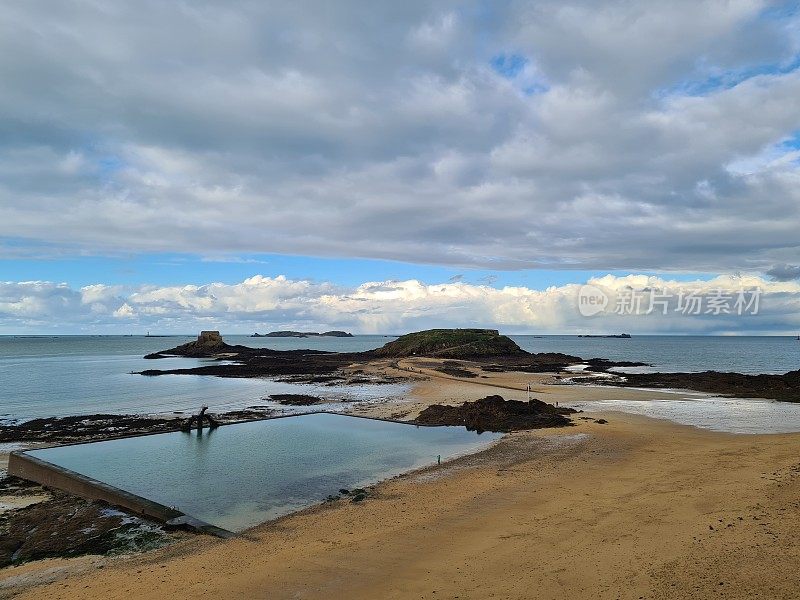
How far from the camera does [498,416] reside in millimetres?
24016

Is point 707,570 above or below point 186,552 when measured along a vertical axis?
above

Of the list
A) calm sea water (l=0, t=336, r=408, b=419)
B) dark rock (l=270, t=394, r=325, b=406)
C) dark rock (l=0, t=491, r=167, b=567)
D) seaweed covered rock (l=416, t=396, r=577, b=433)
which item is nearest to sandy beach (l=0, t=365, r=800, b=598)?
dark rock (l=0, t=491, r=167, b=567)

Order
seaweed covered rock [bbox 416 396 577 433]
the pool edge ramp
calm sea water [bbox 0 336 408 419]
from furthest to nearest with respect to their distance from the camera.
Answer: calm sea water [bbox 0 336 408 419] → seaweed covered rock [bbox 416 396 577 433] → the pool edge ramp

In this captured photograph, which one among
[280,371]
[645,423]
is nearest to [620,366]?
[280,371]

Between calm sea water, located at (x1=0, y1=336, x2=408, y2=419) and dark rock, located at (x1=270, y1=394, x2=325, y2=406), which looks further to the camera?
dark rock, located at (x1=270, y1=394, x2=325, y2=406)

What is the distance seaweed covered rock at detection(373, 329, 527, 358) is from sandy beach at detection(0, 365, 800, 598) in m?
76.7

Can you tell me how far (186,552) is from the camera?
9.60 metres

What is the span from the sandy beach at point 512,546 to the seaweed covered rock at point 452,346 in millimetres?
76698

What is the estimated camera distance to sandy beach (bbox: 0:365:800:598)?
748 cm

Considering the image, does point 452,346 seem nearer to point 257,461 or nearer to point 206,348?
point 206,348

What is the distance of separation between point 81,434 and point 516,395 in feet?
90.0

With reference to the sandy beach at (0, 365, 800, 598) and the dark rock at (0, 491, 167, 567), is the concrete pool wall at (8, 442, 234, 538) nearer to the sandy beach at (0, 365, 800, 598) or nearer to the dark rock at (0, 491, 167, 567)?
the dark rock at (0, 491, 167, 567)

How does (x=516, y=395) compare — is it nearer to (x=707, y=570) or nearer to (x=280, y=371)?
(x=707, y=570)

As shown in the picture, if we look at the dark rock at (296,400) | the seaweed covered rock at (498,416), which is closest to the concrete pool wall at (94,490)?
the seaweed covered rock at (498,416)
